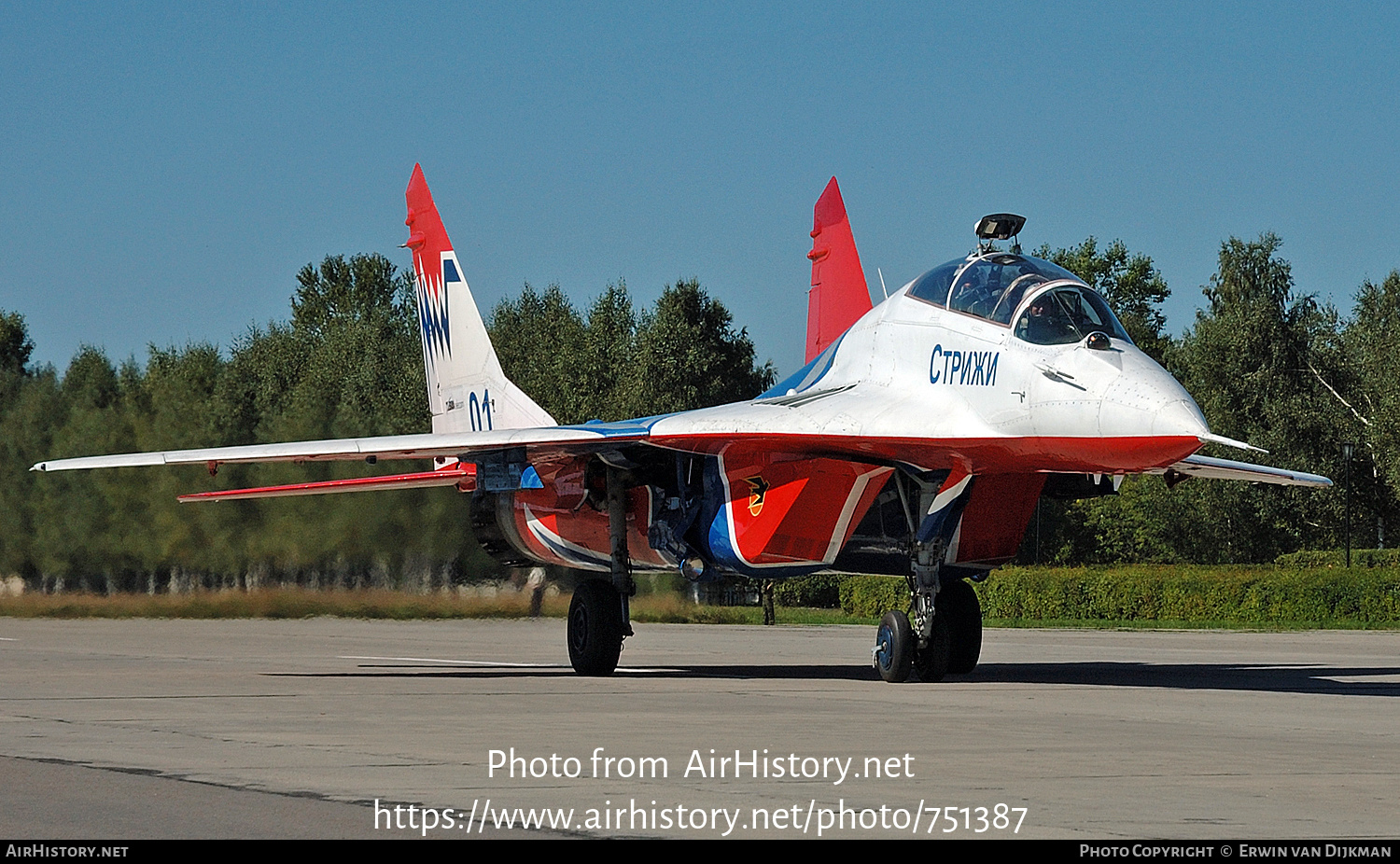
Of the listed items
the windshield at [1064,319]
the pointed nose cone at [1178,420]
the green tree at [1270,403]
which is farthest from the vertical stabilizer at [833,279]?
the green tree at [1270,403]

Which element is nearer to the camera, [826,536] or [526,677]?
[826,536]

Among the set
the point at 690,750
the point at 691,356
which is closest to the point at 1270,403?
the point at 691,356

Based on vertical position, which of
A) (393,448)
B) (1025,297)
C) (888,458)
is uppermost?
(1025,297)

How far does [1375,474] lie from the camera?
181 ft

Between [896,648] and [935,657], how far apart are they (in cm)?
41

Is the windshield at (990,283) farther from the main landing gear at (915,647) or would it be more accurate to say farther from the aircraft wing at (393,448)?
the aircraft wing at (393,448)

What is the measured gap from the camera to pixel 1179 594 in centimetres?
3831

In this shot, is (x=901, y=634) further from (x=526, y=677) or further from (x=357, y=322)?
(x=357, y=322)

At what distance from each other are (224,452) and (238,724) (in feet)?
19.3

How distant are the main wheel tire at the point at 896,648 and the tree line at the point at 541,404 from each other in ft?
38.8

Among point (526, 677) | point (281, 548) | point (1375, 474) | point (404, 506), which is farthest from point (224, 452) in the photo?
point (1375, 474)

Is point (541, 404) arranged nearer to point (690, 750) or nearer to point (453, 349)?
point (453, 349)

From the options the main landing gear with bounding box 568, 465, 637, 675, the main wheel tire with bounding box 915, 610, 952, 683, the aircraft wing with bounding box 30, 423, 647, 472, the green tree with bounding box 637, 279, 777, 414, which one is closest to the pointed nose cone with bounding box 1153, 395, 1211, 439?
Answer: the main wheel tire with bounding box 915, 610, 952, 683

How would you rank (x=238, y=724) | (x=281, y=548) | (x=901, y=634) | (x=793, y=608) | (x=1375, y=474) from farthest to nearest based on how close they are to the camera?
(x=1375, y=474) → (x=793, y=608) → (x=281, y=548) → (x=901, y=634) → (x=238, y=724)
